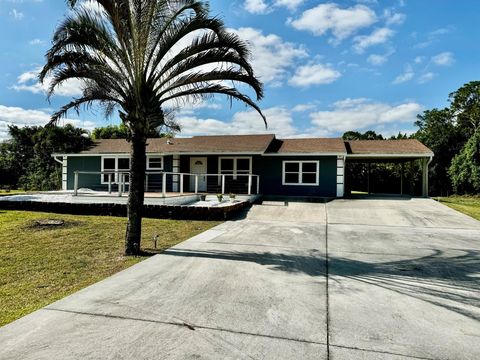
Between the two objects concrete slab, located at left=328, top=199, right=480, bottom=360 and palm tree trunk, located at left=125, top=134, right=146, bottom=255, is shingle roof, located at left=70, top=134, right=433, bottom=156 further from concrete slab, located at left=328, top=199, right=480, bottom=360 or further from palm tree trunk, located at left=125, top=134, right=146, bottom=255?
palm tree trunk, located at left=125, top=134, right=146, bottom=255

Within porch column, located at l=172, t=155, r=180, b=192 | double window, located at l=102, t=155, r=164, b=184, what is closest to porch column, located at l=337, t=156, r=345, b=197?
porch column, located at l=172, t=155, r=180, b=192

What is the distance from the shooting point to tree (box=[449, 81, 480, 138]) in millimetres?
35469

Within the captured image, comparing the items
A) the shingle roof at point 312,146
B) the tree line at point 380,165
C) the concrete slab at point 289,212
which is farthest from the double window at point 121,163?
the concrete slab at point 289,212

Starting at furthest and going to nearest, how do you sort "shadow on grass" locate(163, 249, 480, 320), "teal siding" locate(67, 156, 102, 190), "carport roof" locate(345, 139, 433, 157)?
1. "teal siding" locate(67, 156, 102, 190)
2. "carport roof" locate(345, 139, 433, 157)
3. "shadow on grass" locate(163, 249, 480, 320)

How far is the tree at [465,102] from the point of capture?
35469 millimetres

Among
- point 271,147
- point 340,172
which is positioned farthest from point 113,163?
point 340,172

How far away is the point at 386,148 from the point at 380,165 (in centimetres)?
898

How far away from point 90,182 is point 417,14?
63.8ft

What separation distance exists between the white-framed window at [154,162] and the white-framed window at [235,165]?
3.73m

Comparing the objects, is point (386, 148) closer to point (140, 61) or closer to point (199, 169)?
point (199, 169)

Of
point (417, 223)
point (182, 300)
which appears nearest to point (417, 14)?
point (417, 223)

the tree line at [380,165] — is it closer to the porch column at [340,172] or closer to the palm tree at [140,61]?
the porch column at [340,172]

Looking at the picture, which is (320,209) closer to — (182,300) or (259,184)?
(259,184)

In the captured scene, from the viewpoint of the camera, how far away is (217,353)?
2787 millimetres
